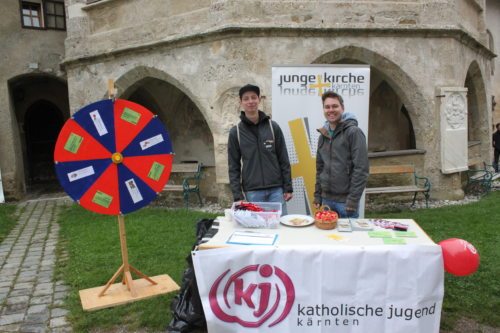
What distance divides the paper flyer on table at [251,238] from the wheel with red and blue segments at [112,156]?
109 cm

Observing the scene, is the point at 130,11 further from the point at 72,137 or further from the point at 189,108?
the point at 72,137

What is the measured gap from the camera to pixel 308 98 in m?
5.27

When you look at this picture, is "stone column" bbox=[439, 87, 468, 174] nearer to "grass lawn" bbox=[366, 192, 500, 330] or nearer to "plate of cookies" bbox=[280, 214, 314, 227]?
"grass lawn" bbox=[366, 192, 500, 330]

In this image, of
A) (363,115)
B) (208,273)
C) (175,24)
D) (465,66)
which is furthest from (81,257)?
(465,66)

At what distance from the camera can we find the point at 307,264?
9.21 ft

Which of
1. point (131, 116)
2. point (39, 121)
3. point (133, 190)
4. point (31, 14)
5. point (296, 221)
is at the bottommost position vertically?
point (296, 221)

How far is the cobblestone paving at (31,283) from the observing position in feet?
11.6

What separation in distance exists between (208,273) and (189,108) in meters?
8.05

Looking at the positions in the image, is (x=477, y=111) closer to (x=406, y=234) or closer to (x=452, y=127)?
(x=452, y=127)

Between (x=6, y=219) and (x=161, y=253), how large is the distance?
4.36m

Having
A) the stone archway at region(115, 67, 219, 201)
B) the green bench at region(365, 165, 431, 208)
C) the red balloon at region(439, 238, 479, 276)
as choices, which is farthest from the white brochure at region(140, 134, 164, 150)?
the stone archway at region(115, 67, 219, 201)

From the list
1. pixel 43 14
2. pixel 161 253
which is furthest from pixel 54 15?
pixel 161 253

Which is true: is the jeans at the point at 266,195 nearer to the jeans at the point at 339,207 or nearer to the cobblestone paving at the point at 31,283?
the jeans at the point at 339,207

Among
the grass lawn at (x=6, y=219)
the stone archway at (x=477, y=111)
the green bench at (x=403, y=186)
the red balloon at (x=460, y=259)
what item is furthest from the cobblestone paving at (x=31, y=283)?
the stone archway at (x=477, y=111)
